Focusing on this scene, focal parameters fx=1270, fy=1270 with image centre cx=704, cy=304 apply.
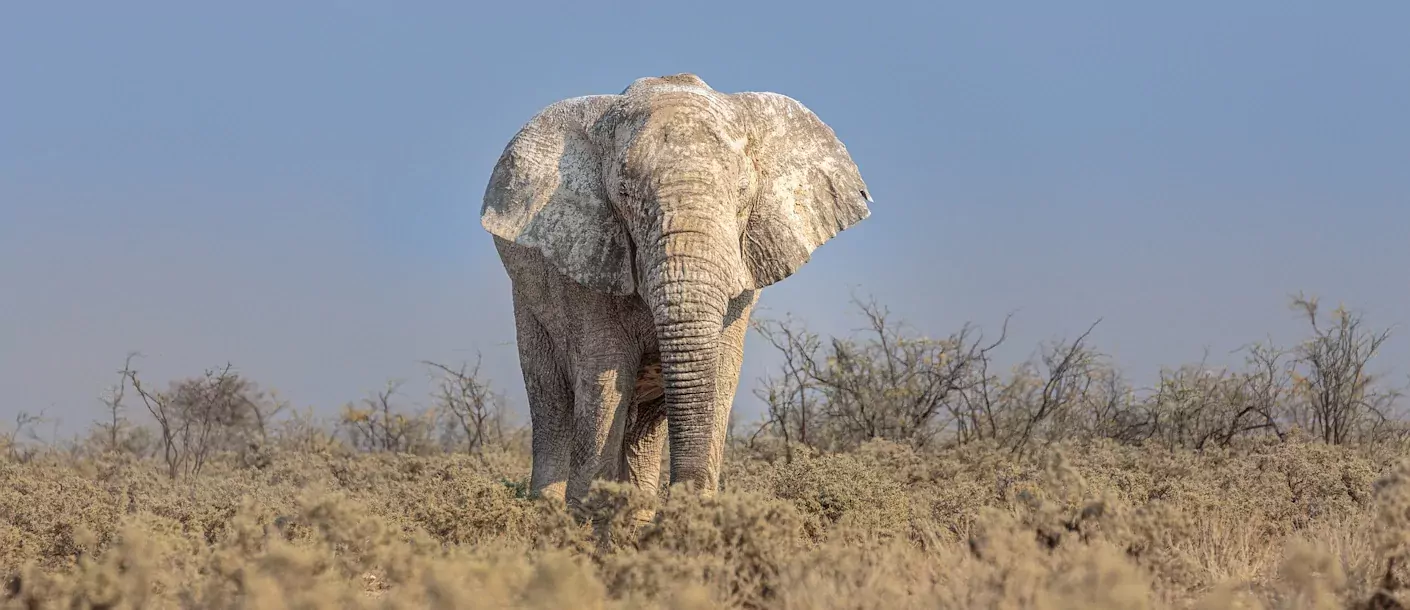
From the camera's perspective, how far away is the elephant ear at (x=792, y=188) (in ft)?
25.0

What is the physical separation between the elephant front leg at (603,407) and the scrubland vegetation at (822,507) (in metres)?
0.30

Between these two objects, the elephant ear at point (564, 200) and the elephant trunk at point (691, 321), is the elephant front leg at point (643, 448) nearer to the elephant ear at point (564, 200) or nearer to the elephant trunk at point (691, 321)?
the elephant ear at point (564, 200)

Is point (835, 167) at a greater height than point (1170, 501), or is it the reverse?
point (835, 167)

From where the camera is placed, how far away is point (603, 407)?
734 centimetres

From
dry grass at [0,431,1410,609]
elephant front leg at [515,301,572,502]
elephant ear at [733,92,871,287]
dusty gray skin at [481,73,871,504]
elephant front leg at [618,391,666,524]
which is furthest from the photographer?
elephant front leg at [618,391,666,524]

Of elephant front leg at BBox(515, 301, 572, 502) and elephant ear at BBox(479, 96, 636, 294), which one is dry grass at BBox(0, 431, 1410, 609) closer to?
elephant front leg at BBox(515, 301, 572, 502)

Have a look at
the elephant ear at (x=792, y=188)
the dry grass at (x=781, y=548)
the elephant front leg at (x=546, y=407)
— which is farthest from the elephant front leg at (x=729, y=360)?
the elephant front leg at (x=546, y=407)

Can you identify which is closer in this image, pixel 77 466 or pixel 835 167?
pixel 835 167

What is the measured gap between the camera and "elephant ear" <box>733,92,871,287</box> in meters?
7.61

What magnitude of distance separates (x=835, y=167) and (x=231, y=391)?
1219 cm

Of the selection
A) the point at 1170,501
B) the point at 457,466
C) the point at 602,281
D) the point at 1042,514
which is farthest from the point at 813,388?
the point at 1042,514

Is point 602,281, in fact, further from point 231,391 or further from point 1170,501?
point 231,391

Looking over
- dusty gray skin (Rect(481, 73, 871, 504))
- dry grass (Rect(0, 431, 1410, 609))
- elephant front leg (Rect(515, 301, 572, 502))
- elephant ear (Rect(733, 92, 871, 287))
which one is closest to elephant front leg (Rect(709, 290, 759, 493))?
dusty gray skin (Rect(481, 73, 871, 504))

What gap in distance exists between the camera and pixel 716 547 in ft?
17.3
